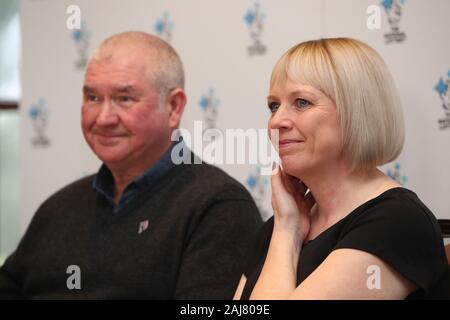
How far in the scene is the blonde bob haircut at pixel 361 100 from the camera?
56.7 inches

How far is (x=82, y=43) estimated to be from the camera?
100 inches

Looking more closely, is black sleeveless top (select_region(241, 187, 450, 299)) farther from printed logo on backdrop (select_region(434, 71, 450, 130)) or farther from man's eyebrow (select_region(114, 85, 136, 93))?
man's eyebrow (select_region(114, 85, 136, 93))

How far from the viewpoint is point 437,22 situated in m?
1.77

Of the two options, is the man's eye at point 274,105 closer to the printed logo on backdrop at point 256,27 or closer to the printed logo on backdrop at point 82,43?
the printed logo on backdrop at point 256,27

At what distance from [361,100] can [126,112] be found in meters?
0.86

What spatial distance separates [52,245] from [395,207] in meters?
1.23

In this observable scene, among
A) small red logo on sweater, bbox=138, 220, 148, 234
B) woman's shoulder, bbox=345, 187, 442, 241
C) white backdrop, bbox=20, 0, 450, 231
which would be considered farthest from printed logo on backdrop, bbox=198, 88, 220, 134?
woman's shoulder, bbox=345, 187, 442, 241

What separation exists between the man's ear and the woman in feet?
1.81


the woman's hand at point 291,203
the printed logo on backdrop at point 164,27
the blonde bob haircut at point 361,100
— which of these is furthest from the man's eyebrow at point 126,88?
the blonde bob haircut at point 361,100

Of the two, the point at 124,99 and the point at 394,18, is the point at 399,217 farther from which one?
the point at 124,99

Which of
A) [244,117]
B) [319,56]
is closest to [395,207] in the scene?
[319,56]

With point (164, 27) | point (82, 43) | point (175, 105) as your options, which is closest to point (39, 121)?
point (82, 43)

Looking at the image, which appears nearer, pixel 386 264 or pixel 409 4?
pixel 386 264

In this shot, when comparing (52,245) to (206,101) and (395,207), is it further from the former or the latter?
(395,207)
